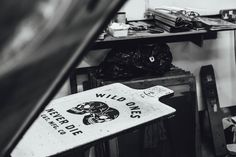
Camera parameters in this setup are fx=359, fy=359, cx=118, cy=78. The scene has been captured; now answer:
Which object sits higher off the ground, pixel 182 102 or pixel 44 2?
pixel 44 2

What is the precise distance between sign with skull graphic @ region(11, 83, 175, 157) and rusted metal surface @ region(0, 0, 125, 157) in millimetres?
809

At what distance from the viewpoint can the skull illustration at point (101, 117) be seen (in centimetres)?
125

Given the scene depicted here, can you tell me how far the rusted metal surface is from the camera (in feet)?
0.43

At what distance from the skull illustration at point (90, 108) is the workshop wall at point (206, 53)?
63.7 inches

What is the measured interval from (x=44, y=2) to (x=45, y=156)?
0.90 meters

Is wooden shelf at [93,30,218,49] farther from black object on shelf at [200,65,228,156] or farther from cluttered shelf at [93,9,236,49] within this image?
black object on shelf at [200,65,228,156]

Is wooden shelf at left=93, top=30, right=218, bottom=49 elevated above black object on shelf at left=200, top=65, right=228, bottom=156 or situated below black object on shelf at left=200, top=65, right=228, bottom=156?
above

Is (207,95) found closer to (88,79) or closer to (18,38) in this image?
(88,79)

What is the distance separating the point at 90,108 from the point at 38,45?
1.24m

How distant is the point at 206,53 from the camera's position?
10.7 ft

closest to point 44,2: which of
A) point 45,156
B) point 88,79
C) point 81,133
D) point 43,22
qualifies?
point 43,22

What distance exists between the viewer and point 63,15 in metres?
0.14

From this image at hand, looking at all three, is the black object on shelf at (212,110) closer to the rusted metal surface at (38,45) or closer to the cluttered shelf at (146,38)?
the cluttered shelf at (146,38)

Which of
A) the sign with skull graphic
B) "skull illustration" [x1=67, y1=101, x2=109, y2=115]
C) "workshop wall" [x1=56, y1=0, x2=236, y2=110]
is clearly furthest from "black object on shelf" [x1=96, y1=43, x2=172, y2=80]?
"skull illustration" [x1=67, y1=101, x2=109, y2=115]
